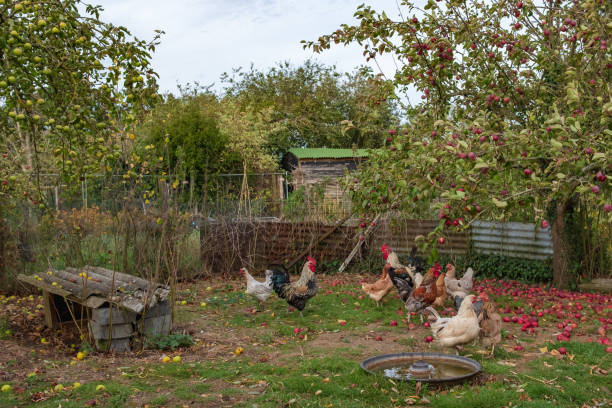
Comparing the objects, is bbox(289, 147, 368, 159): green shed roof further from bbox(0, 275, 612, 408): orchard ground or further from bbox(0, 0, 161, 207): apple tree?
bbox(0, 0, 161, 207): apple tree

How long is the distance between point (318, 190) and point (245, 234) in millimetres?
2170

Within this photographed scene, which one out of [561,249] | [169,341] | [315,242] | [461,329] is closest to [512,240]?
[561,249]

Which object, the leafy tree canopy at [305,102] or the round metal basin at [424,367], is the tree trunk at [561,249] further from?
the leafy tree canopy at [305,102]

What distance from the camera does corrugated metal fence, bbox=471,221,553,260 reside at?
1080cm

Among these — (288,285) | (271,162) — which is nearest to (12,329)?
(288,285)

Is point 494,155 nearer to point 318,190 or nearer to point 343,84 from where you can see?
point 318,190

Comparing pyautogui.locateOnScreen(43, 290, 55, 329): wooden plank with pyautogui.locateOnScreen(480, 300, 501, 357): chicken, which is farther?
pyautogui.locateOnScreen(43, 290, 55, 329): wooden plank

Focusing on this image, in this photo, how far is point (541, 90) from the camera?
8.31 metres

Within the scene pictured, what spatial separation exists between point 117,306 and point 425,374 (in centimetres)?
367

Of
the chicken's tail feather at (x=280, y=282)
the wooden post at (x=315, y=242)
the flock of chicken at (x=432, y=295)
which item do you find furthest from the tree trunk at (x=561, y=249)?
the chicken's tail feather at (x=280, y=282)

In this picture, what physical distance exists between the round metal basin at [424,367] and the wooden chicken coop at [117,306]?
111 inches

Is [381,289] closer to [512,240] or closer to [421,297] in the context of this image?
[421,297]

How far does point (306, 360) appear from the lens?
596 centimetres

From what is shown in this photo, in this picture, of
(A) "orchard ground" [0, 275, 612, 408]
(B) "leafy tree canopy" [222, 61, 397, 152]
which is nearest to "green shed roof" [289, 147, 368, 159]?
(B) "leafy tree canopy" [222, 61, 397, 152]
